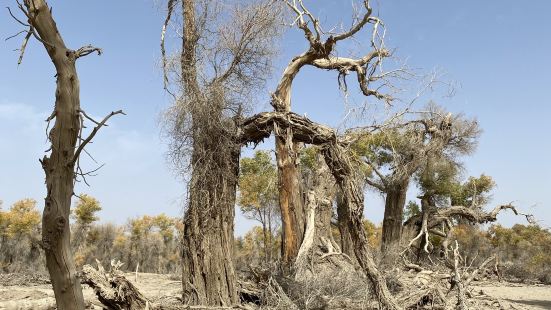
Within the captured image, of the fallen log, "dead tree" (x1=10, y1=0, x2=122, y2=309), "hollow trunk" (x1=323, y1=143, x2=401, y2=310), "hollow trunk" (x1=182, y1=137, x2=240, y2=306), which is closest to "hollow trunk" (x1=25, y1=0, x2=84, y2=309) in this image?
"dead tree" (x1=10, y1=0, x2=122, y2=309)

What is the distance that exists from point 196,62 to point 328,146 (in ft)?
8.89

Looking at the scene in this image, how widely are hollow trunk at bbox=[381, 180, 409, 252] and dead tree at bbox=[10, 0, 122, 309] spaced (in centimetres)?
1824

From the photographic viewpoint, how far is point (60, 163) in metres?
3.80

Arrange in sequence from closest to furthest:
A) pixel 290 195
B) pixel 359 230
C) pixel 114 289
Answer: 1. pixel 114 289
2. pixel 359 230
3. pixel 290 195

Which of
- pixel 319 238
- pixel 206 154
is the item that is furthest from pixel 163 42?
pixel 319 238

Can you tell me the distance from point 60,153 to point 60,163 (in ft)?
0.25

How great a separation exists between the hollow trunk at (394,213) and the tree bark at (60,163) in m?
18.2

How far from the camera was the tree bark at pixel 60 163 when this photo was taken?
12.4ft

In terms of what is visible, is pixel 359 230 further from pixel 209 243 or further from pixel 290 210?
pixel 290 210

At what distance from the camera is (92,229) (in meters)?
27.8

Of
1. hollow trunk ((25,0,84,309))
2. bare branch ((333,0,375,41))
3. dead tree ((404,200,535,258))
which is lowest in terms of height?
hollow trunk ((25,0,84,309))

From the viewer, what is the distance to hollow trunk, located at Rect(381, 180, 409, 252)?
2097 centimetres

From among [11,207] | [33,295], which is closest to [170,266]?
[11,207]

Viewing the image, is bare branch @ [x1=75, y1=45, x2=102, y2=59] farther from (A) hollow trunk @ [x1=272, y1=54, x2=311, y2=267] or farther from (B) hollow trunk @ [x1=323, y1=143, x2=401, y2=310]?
(A) hollow trunk @ [x1=272, y1=54, x2=311, y2=267]
